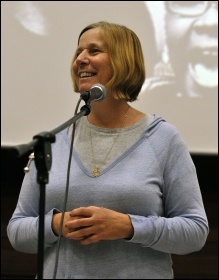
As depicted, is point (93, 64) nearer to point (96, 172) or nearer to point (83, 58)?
point (83, 58)

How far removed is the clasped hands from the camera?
1214 mm

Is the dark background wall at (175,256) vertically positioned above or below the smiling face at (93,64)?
below

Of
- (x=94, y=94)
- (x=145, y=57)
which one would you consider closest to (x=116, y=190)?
(x=94, y=94)

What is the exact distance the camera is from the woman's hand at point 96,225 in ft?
3.98

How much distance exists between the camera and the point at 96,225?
1217mm

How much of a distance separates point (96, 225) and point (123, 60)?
0.42 metres

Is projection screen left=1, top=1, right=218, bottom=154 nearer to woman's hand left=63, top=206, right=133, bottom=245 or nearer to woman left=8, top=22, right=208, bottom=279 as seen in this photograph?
woman left=8, top=22, right=208, bottom=279

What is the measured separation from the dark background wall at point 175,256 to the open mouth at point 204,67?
361 mm

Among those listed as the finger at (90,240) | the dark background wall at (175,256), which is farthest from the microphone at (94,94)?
the dark background wall at (175,256)

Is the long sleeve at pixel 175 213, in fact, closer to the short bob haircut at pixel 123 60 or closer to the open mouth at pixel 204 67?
the short bob haircut at pixel 123 60

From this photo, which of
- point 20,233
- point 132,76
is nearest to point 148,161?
point 132,76

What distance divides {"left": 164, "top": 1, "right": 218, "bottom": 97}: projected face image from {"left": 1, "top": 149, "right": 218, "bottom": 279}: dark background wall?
0.36 metres

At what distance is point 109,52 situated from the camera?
4.67 ft

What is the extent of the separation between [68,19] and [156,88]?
0.44 metres
